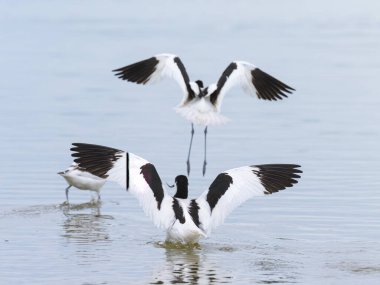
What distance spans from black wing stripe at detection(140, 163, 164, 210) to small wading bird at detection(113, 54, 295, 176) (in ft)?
7.86

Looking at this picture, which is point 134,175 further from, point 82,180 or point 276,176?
point 82,180

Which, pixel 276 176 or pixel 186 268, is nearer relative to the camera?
pixel 186 268

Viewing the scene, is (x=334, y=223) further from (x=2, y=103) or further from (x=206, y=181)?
(x=2, y=103)

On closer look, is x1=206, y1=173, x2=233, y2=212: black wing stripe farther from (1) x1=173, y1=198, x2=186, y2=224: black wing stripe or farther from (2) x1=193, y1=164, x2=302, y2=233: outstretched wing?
(1) x1=173, y1=198, x2=186, y2=224: black wing stripe

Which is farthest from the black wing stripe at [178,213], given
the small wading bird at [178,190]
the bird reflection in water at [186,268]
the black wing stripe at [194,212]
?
the bird reflection in water at [186,268]

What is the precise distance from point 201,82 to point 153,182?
3364 millimetres

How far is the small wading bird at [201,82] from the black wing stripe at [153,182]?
2396 millimetres

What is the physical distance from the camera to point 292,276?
1083 cm

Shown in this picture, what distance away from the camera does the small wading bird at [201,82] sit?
572 inches

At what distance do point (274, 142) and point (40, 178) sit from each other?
4013 millimetres

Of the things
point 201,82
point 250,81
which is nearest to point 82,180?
point 201,82

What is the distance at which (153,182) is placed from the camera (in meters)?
12.0

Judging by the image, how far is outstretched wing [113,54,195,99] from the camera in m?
15.3

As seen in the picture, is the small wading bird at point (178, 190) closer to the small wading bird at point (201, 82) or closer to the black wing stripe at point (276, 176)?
the black wing stripe at point (276, 176)
